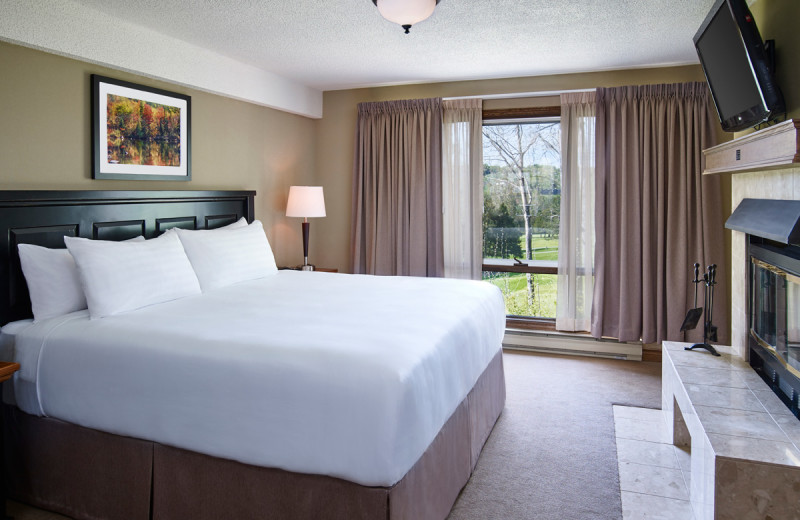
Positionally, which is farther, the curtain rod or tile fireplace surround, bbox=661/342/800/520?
the curtain rod

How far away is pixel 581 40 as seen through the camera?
385cm

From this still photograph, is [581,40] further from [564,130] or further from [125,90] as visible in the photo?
[125,90]

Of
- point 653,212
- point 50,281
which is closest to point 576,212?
point 653,212

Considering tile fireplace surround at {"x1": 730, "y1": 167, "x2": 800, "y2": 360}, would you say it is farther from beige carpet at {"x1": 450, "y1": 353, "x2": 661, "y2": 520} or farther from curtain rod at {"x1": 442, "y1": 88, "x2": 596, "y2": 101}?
curtain rod at {"x1": 442, "y1": 88, "x2": 596, "y2": 101}

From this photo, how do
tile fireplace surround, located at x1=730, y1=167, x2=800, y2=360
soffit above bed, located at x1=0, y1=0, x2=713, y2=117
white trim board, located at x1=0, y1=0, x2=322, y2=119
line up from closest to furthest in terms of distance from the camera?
1. tile fireplace surround, located at x1=730, y1=167, x2=800, y2=360
2. white trim board, located at x1=0, y1=0, x2=322, y2=119
3. soffit above bed, located at x1=0, y1=0, x2=713, y2=117

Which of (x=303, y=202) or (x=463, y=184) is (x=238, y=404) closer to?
(x=303, y=202)

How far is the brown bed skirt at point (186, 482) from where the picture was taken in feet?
6.22

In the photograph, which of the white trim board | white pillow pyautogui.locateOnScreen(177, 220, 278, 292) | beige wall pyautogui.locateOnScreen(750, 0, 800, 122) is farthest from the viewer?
white pillow pyautogui.locateOnScreen(177, 220, 278, 292)

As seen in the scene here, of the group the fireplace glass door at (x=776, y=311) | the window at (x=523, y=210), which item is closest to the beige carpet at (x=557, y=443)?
the window at (x=523, y=210)

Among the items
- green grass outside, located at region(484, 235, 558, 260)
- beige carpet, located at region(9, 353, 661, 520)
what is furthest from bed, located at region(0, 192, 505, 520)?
green grass outside, located at region(484, 235, 558, 260)

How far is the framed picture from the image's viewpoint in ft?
10.8

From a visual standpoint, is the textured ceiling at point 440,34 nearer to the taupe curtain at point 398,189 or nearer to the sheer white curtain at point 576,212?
the sheer white curtain at point 576,212

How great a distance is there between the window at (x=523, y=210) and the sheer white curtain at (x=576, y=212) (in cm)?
22

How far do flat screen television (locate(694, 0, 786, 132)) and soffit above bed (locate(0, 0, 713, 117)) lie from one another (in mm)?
522
